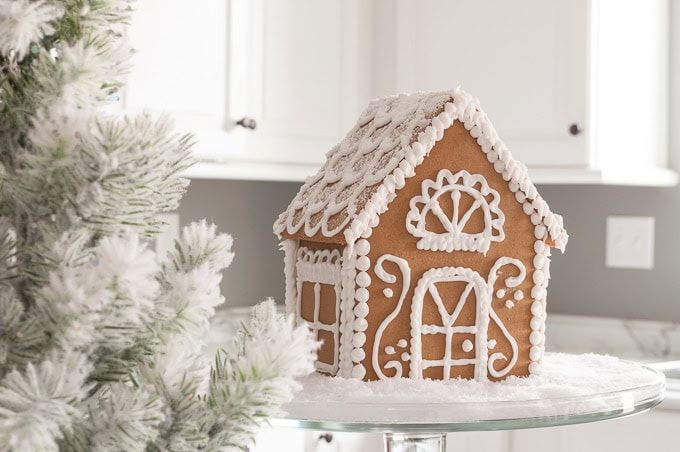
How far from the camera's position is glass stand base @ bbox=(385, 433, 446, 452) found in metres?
0.89

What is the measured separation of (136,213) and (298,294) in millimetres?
569

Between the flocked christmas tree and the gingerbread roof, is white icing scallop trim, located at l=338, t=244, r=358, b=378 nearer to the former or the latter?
the gingerbread roof

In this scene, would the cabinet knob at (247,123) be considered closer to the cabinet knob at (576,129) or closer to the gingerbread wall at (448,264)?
the cabinet knob at (576,129)

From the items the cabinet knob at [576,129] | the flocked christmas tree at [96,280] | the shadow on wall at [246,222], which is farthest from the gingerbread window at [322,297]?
the shadow on wall at [246,222]

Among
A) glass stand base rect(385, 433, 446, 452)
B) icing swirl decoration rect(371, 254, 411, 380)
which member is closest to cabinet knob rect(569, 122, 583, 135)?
icing swirl decoration rect(371, 254, 411, 380)

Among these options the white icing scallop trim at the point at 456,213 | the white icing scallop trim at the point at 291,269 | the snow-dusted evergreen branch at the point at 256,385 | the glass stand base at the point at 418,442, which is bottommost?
the glass stand base at the point at 418,442

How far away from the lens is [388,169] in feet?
3.24

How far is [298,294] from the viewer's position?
1.12m

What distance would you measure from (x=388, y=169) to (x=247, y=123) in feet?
3.81

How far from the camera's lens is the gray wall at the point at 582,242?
8.20 ft

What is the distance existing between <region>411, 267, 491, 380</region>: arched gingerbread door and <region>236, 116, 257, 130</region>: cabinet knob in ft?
3.76

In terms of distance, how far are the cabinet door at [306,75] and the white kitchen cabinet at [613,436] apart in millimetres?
768

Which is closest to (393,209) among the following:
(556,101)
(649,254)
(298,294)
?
(298,294)

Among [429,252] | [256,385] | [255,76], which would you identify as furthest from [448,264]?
[255,76]
